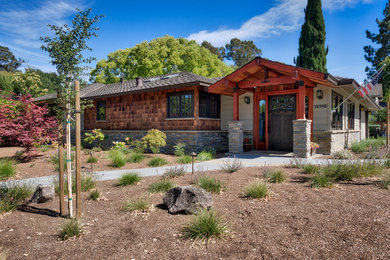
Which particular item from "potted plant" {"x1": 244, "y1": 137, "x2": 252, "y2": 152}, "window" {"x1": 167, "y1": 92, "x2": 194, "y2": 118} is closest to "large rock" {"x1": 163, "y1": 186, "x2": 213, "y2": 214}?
"window" {"x1": 167, "y1": 92, "x2": 194, "y2": 118}

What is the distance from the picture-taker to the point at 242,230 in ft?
11.5

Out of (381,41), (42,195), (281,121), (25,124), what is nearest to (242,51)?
(381,41)

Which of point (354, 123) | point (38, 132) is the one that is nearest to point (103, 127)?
point (38, 132)

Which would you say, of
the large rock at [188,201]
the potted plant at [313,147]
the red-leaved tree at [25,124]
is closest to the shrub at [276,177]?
the large rock at [188,201]

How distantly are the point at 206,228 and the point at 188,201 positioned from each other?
37.3 inches

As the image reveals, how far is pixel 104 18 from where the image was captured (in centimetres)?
423

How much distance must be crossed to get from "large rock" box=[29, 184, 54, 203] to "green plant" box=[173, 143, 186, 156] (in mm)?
6679

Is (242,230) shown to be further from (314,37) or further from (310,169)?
(314,37)

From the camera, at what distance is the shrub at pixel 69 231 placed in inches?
141

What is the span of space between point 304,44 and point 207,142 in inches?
650

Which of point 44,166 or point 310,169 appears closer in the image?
point 310,169

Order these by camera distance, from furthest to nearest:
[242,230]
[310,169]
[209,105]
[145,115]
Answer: [145,115], [209,105], [310,169], [242,230]

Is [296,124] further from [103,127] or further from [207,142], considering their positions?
[103,127]

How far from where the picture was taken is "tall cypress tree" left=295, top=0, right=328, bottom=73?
22.3 metres
